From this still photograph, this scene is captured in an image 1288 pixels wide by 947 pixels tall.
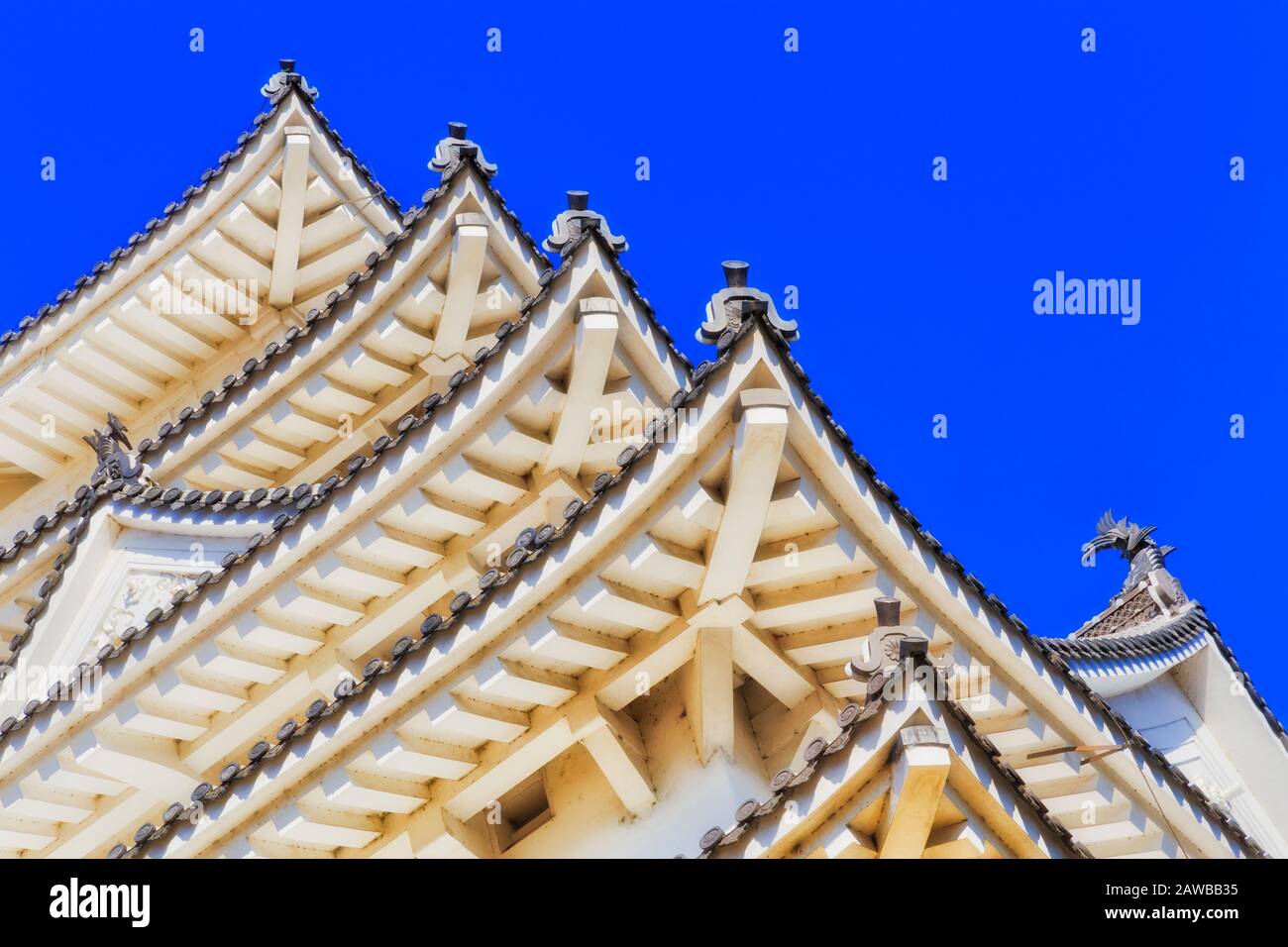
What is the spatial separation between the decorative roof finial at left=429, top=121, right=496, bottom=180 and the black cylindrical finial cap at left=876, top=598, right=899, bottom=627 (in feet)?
26.5

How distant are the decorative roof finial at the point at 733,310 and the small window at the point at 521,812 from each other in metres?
3.44

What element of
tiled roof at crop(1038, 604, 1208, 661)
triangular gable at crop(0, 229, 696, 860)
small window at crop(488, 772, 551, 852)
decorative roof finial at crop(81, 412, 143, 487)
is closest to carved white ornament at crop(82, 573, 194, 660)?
decorative roof finial at crop(81, 412, 143, 487)

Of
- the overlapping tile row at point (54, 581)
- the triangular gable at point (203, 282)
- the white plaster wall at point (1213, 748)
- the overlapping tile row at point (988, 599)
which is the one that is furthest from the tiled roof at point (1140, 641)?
the triangular gable at point (203, 282)

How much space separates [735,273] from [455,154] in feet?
19.9

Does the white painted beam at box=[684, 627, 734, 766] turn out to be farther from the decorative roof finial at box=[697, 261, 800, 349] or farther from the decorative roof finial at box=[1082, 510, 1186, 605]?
the decorative roof finial at box=[1082, 510, 1186, 605]

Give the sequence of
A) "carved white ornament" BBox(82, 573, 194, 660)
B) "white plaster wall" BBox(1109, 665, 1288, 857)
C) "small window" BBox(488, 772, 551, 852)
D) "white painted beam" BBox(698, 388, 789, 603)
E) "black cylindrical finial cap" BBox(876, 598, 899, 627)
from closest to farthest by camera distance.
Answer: "black cylindrical finial cap" BBox(876, 598, 899, 627)
"white painted beam" BBox(698, 388, 789, 603)
"small window" BBox(488, 772, 551, 852)
"carved white ornament" BBox(82, 573, 194, 660)
"white plaster wall" BBox(1109, 665, 1288, 857)

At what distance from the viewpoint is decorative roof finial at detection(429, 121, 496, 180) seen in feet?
50.3

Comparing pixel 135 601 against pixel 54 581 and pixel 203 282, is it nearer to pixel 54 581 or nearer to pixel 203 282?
pixel 54 581

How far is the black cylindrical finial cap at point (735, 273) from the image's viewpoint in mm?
10172

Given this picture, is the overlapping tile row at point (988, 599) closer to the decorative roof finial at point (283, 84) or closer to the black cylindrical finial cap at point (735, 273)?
the black cylindrical finial cap at point (735, 273)

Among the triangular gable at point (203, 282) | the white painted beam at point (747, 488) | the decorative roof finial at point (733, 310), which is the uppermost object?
the triangular gable at point (203, 282)

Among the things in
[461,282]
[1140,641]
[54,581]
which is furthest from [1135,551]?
[54,581]

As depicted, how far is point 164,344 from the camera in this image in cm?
1869

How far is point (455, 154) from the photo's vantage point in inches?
609
